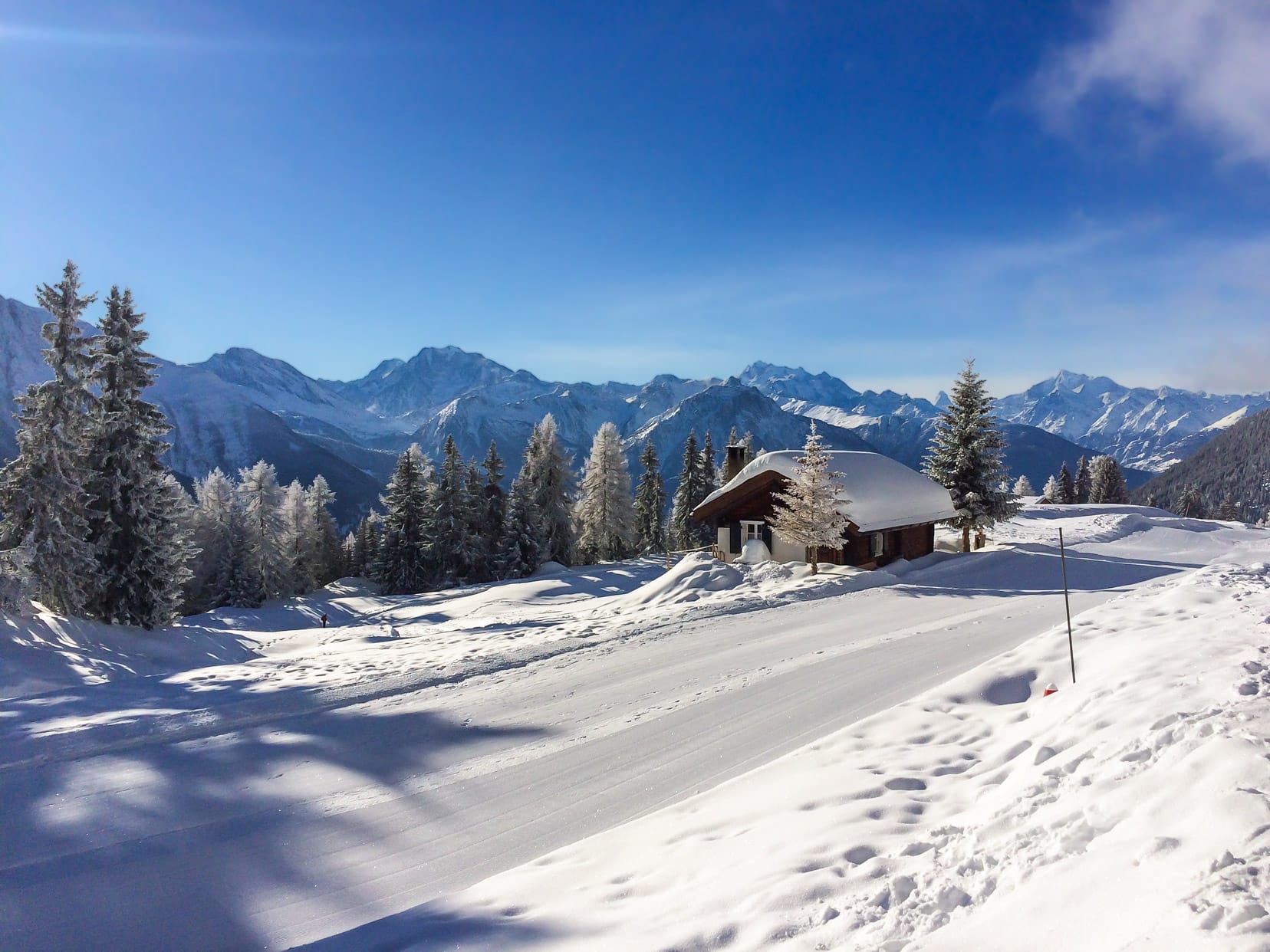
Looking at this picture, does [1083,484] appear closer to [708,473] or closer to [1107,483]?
[1107,483]

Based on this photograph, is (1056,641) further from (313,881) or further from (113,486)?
(113,486)

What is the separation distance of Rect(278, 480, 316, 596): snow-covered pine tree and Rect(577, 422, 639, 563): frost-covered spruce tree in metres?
22.0

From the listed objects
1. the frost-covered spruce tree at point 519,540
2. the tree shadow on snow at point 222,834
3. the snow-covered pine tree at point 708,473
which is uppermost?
the snow-covered pine tree at point 708,473

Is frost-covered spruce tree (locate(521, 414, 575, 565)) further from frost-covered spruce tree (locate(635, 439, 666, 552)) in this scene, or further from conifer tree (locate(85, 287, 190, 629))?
conifer tree (locate(85, 287, 190, 629))

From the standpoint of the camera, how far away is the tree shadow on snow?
5.55 metres

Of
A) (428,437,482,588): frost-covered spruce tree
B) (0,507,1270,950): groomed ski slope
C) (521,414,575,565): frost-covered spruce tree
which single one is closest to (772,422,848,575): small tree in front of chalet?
(0,507,1270,950): groomed ski slope

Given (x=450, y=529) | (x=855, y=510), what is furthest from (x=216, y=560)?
(x=855, y=510)

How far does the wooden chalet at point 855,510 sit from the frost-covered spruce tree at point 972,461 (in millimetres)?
1133

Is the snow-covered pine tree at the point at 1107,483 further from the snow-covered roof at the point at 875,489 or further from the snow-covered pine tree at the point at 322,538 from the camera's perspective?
the snow-covered pine tree at the point at 322,538

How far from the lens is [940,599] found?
62.5ft

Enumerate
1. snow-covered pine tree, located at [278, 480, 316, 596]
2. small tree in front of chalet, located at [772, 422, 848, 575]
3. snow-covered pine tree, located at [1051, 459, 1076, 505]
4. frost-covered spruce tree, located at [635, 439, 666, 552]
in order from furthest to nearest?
snow-covered pine tree, located at [1051, 459, 1076, 505] → frost-covered spruce tree, located at [635, 439, 666, 552] → snow-covered pine tree, located at [278, 480, 316, 596] → small tree in front of chalet, located at [772, 422, 848, 575]

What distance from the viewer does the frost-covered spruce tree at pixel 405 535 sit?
150 ft

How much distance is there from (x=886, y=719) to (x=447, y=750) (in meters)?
6.01

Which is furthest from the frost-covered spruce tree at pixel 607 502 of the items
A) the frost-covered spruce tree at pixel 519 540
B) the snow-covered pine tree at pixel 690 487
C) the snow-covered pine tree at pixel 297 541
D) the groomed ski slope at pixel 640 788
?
the groomed ski slope at pixel 640 788
